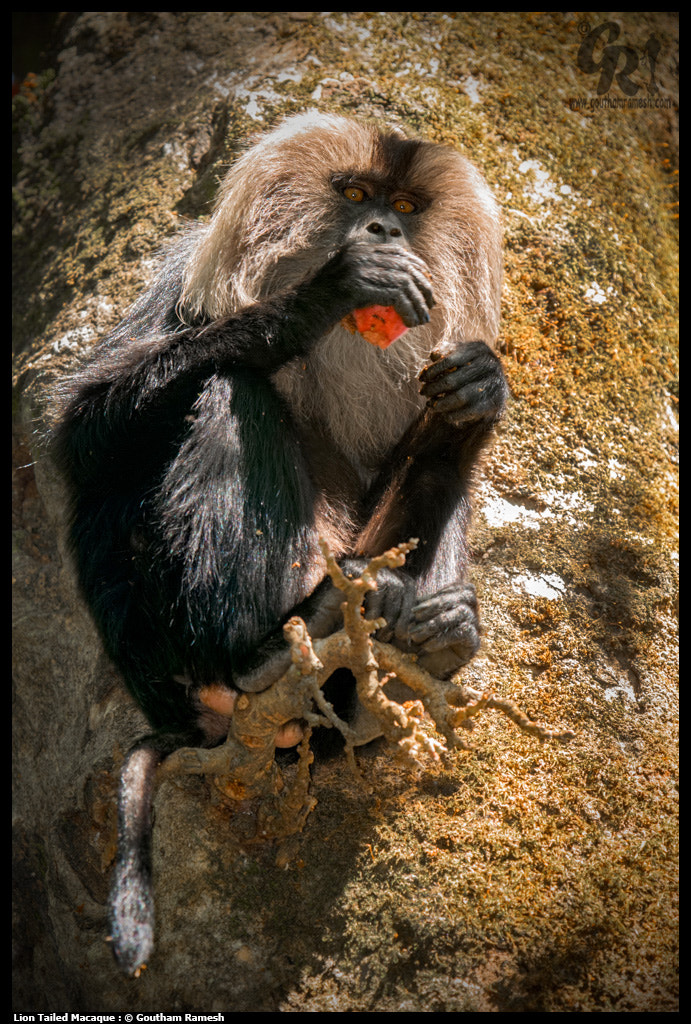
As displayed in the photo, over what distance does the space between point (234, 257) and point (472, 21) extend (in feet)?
6.70

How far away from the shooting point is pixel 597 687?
2697 millimetres

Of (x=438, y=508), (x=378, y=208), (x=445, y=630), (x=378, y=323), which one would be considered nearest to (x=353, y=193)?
(x=378, y=208)

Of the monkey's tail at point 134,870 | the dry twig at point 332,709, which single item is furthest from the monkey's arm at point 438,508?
the monkey's tail at point 134,870

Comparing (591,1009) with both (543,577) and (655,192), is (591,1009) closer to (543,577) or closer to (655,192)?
(543,577)

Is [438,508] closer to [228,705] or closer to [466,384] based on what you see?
[466,384]

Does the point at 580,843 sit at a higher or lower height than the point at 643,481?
lower

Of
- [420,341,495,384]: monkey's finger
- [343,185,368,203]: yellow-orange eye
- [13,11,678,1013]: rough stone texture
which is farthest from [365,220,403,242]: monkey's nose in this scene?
[13,11,678,1013]: rough stone texture

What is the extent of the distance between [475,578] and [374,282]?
105cm

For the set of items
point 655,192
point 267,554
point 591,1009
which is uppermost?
point 267,554

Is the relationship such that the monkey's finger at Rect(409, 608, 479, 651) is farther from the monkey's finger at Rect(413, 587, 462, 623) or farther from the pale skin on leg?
the pale skin on leg

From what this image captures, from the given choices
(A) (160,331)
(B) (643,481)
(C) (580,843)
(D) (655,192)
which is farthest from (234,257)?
(D) (655,192)

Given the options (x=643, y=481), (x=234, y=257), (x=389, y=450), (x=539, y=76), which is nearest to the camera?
(x=234, y=257)

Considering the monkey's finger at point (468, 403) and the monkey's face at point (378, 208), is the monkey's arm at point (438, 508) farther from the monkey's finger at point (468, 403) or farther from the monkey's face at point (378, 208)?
the monkey's face at point (378, 208)

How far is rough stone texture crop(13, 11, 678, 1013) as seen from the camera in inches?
94.3
